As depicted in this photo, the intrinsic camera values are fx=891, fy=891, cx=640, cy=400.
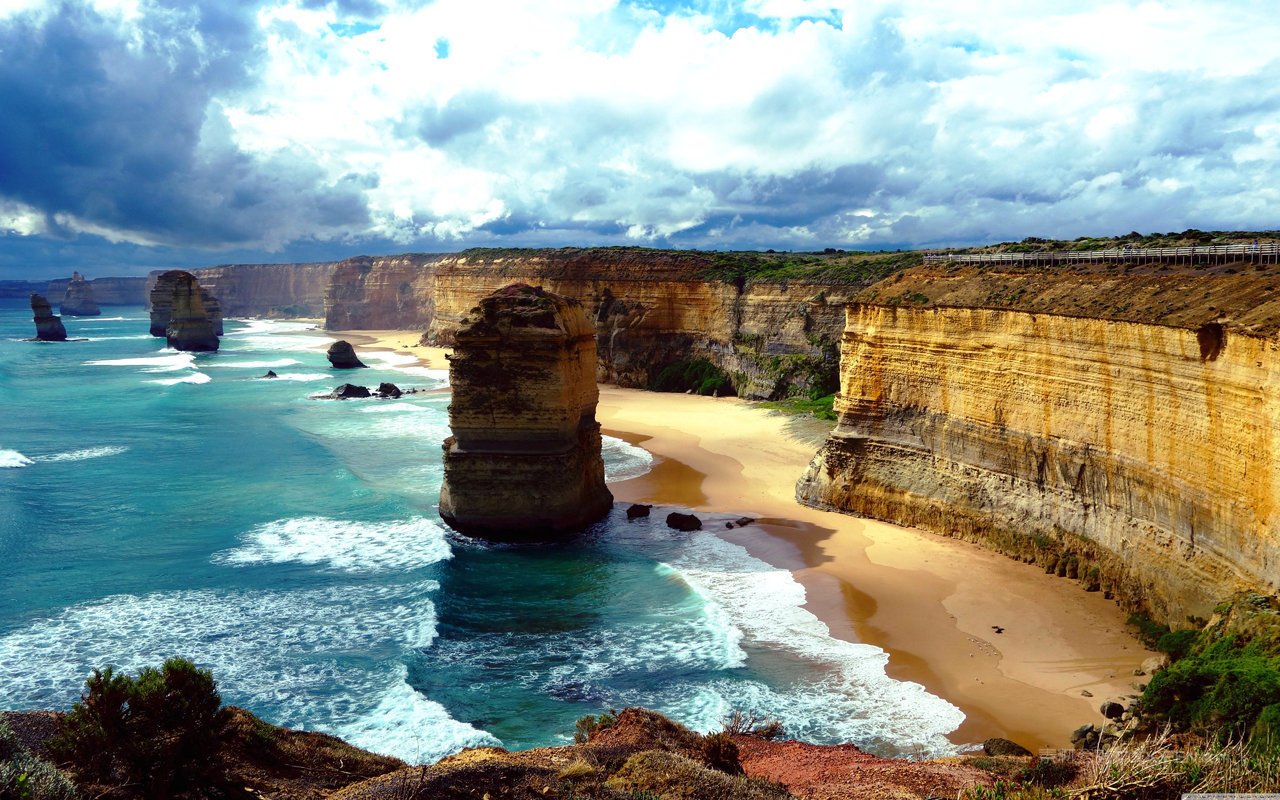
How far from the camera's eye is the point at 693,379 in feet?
186

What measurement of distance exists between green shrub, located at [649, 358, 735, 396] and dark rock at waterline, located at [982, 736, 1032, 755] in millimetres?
41057

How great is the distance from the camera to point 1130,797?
9469mm

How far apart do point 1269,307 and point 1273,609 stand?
5.45 m

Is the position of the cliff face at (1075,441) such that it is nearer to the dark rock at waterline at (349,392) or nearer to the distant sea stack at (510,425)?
the distant sea stack at (510,425)

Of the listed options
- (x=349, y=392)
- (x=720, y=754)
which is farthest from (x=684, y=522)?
(x=349, y=392)

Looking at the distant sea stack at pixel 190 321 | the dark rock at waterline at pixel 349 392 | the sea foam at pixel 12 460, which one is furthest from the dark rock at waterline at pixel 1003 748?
the distant sea stack at pixel 190 321

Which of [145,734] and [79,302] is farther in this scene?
[79,302]

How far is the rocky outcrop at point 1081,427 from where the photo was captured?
15.9 metres

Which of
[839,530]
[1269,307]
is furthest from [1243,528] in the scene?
[839,530]

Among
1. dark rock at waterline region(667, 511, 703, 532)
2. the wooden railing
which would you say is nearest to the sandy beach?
dark rock at waterline region(667, 511, 703, 532)

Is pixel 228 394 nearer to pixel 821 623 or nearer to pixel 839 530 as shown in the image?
pixel 839 530

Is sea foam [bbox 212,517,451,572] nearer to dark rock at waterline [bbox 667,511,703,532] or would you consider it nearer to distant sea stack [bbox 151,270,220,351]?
dark rock at waterline [bbox 667,511,703,532]

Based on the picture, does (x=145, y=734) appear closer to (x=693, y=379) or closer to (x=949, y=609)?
(x=949, y=609)

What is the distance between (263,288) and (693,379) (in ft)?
440
